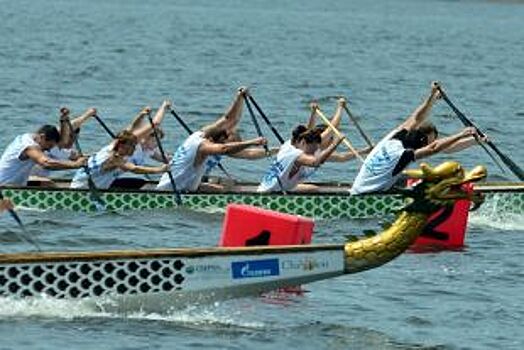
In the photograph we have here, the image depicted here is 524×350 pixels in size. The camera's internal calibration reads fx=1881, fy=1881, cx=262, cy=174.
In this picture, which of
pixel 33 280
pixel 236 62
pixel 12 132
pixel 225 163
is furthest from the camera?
pixel 236 62

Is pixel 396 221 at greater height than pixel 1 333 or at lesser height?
greater

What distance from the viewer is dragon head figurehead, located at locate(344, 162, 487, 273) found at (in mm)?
16797

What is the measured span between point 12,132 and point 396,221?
20.7m

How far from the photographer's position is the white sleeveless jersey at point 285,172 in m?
24.5

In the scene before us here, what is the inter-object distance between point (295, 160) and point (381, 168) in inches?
45.1

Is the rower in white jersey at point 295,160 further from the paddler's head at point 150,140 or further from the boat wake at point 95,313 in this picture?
the boat wake at point 95,313

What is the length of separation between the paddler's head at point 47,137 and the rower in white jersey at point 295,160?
2.83 metres

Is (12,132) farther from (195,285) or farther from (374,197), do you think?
(195,285)

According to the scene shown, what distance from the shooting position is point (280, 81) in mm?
57625

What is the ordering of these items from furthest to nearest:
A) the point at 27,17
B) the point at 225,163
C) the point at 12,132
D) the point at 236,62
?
the point at 27,17 < the point at 236,62 < the point at 12,132 < the point at 225,163

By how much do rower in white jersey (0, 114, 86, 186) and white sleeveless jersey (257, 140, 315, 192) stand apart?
247 centimetres

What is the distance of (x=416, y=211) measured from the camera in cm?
1686

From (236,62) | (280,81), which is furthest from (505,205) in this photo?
(236,62)

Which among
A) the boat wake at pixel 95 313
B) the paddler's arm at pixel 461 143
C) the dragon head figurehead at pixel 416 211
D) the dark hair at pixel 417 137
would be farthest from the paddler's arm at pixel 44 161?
the dragon head figurehead at pixel 416 211
